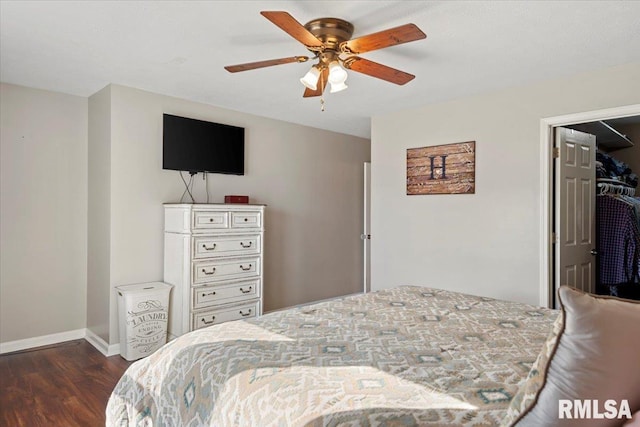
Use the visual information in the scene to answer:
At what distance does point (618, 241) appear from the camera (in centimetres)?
368

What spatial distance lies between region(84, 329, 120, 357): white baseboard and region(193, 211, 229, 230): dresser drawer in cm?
127

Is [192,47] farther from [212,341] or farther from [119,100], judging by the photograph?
[212,341]

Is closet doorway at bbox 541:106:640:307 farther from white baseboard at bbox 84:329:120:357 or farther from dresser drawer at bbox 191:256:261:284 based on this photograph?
white baseboard at bbox 84:329:120:357

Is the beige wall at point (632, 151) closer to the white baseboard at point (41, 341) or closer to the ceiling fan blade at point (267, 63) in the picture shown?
the ceiling fan blade at point (267, 63)

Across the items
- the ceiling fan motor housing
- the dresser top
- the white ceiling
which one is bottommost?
the dresser top

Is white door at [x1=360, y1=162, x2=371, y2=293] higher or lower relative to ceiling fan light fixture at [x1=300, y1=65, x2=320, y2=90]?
lower

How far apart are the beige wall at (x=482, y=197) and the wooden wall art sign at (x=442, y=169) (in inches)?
2.6

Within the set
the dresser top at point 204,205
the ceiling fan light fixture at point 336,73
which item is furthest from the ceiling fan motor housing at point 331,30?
the dresser top at point 204,205

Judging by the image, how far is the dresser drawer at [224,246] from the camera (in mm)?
3525

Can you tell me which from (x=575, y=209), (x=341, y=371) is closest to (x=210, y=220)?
(x=341, y=371)

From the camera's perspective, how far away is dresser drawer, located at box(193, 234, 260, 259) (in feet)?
11.6

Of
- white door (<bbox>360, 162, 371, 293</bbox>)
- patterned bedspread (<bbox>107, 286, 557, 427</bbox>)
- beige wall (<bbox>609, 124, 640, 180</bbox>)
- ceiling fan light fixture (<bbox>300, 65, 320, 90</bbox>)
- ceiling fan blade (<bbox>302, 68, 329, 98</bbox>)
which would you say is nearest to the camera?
patterned bedspread (<bbox>107, 286, 557, 427</bbox>)

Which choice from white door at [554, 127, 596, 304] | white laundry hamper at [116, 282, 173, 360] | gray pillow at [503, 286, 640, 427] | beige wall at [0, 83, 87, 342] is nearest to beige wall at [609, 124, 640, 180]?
white door at [554, 127, 596, 304]

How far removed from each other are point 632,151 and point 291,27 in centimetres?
507
